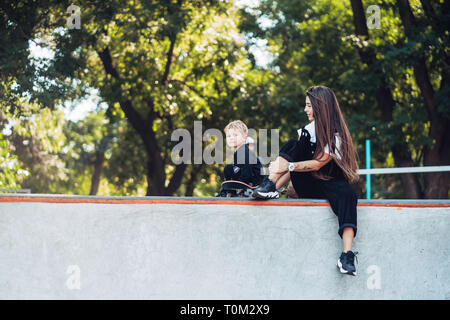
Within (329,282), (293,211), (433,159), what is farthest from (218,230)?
(433,159)

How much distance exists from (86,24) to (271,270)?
1181cm

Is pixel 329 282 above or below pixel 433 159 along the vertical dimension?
below

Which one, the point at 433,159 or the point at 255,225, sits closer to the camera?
the point at 255,225

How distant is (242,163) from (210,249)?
1130 mm

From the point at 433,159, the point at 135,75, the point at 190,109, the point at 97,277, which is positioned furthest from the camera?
the point at 190,109

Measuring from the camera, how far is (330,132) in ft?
17.0

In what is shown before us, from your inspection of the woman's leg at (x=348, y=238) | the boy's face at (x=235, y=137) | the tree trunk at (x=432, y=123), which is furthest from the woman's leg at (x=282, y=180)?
the tree trunk at (x=432, y=123)

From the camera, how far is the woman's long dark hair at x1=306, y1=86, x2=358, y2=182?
5164 mm

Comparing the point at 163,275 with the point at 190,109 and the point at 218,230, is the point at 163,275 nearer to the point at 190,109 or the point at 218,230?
the point at 218,230

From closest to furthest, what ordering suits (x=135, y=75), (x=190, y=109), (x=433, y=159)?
(x=433, y=159) < (x=135, y=75) < (x=190, y=109)

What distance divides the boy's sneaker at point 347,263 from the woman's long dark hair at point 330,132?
725 mm

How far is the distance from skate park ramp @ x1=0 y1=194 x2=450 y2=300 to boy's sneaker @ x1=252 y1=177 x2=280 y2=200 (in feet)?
0.36
